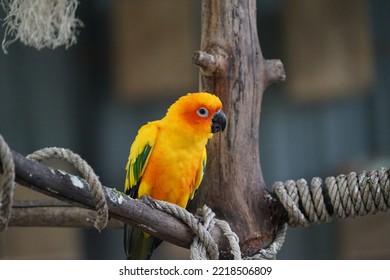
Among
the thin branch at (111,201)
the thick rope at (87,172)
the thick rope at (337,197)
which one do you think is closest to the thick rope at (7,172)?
the thin branch at (111,201)

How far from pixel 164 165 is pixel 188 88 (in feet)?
2.74

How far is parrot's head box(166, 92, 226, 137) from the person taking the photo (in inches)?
50.6

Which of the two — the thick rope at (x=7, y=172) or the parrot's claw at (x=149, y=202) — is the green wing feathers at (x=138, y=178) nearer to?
the parrot's claw at (x=149, y=202)

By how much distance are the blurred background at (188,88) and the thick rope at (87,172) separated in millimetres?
1147

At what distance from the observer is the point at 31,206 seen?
52.4 inches

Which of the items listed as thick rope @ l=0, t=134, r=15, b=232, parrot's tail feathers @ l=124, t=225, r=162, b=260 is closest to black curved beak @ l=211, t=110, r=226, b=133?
parrot's tail feathers @ l=124, t=225, r=162, b=260

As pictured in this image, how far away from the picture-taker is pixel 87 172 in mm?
998

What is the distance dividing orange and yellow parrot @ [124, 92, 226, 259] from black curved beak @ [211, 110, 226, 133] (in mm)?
79

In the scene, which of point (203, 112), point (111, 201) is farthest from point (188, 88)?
point (111, 201)

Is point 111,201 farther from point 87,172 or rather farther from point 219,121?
point 219,121

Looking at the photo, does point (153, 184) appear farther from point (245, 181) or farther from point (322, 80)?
point (322, 80)

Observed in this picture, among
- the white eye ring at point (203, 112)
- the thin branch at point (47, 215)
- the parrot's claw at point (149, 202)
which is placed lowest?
the thin branch at point (47, 215)

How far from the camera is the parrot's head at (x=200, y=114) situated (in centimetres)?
129

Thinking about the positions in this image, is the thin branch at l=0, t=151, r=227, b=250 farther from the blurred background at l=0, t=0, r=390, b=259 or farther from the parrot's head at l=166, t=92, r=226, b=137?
the blurred background at l=0, t=0, r=390, b=259
